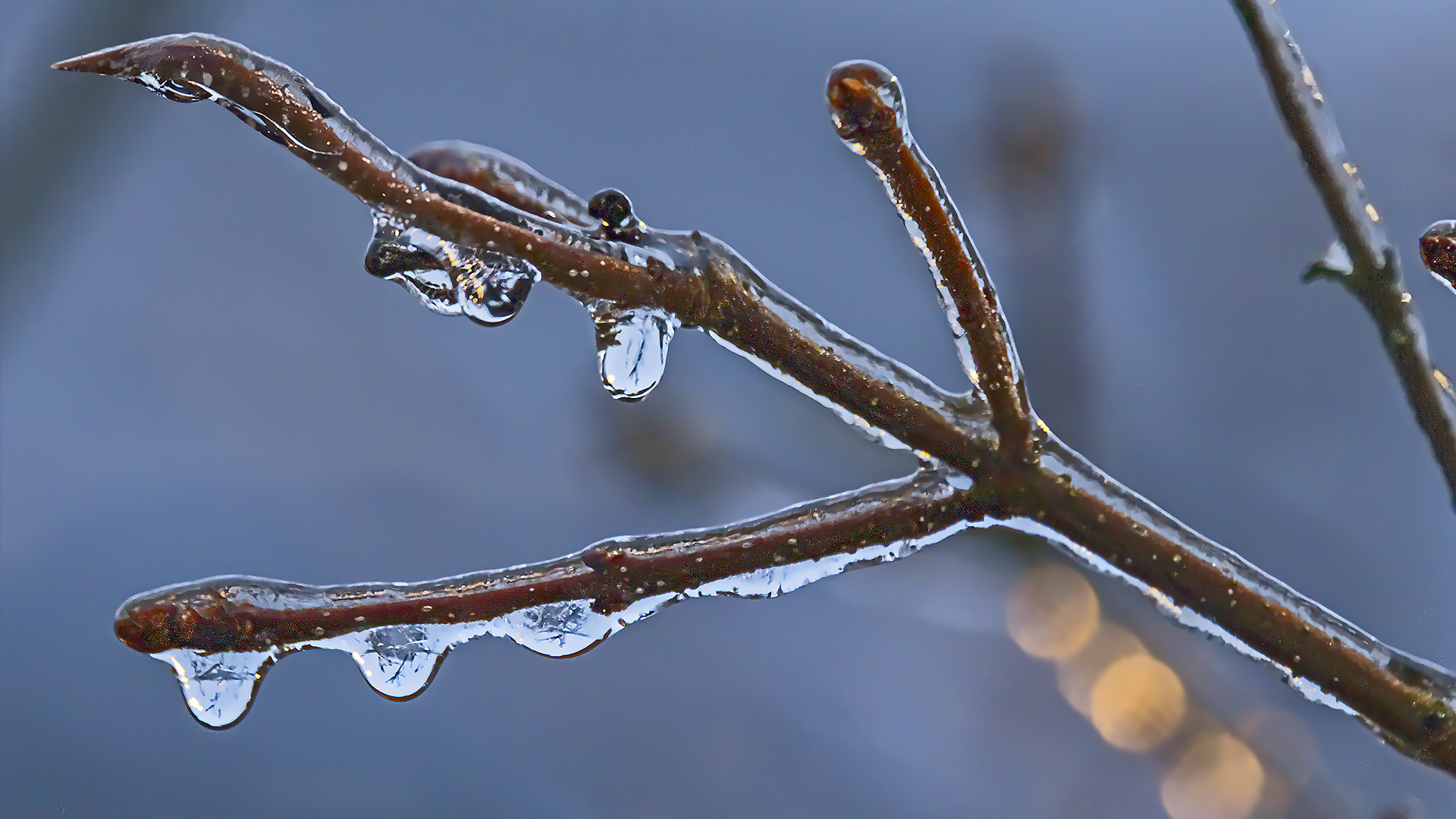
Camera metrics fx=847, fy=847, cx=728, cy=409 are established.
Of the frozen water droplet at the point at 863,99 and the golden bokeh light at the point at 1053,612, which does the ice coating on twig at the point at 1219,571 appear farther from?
the golden bokeh light at the point at 1053,612

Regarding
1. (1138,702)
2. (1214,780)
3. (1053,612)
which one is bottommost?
(1214,780)

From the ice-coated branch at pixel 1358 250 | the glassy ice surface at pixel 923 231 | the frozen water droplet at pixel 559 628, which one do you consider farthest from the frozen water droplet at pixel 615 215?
the ice-coated branch at pixel 1358 250

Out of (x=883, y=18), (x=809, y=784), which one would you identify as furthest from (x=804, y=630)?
(x=883, y=18)

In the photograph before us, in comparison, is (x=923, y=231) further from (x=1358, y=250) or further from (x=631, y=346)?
(x=1358, y=250)

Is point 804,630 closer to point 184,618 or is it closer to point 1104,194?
point 1104,194

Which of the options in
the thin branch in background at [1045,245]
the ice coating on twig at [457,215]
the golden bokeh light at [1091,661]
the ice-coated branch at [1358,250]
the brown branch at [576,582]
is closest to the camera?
the ice coating on twig at [457,215]

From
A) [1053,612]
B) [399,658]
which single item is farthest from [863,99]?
[1053,612]
